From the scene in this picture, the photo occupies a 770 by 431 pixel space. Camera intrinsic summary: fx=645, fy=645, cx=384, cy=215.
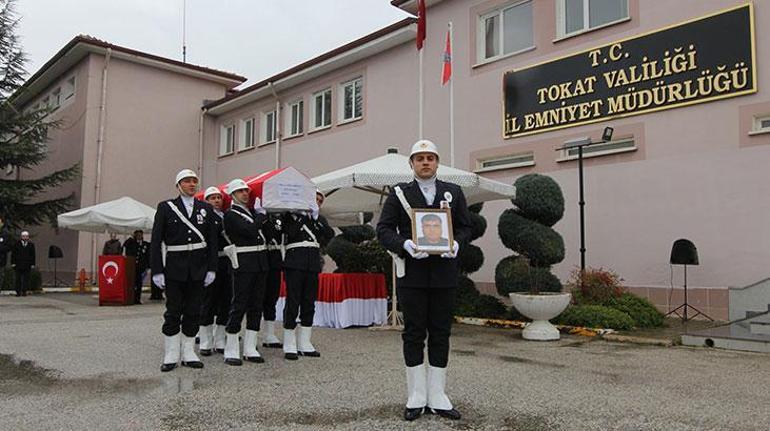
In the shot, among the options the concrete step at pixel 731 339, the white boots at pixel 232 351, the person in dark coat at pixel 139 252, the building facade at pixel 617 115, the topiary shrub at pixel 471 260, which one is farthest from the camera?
the person in dark coat at pixel 139 252

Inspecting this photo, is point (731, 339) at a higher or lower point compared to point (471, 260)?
lower

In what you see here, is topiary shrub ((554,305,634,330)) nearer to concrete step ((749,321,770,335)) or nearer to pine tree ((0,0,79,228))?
concrete step ((749,321,770,335))

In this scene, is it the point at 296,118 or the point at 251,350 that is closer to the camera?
the point at 251,350

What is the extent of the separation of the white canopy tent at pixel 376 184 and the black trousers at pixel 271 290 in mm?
1947

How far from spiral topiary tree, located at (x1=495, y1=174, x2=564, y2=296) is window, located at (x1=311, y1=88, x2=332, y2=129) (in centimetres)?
1045

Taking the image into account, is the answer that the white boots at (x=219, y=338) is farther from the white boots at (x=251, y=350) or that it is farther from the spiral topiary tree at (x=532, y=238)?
the spiral topiary tree at (x=532, y=238)

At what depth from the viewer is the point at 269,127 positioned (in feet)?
75.9

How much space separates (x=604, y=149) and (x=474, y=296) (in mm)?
3990

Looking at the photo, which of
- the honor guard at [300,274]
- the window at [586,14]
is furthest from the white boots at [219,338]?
the window at [586,14]

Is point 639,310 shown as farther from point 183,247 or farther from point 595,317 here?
point 183,247

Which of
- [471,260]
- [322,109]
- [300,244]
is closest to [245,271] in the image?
[300,244]

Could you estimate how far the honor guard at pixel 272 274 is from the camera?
7305mm

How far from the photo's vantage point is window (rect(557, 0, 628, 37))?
41.9 ft

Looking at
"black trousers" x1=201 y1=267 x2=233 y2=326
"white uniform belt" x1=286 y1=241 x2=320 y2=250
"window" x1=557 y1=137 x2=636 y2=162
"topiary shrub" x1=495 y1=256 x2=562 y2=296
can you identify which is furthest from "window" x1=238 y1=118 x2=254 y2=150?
"white uniform belt" x1=286 y1=241 x2=320 y2=250
